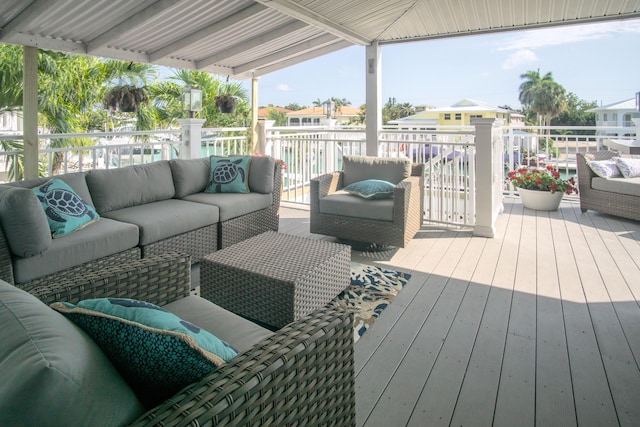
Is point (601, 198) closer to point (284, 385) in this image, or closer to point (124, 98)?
point (284, 385)

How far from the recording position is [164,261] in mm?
1844

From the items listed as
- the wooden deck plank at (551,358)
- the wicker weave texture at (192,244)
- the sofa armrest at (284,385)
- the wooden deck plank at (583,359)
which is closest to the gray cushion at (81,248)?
the wicker weave texture at (192,244)

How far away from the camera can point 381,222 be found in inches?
150

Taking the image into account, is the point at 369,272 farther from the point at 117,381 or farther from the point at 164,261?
the point at 117,381

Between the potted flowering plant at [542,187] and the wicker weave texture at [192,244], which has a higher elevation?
the potted flowering plant at [542,187]

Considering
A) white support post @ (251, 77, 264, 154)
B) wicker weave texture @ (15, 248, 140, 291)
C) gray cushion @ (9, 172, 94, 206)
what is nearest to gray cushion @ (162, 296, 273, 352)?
wicker weave texture @ (15, 248, 140, 291)

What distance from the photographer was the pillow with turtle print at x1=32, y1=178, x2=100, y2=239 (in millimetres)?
2643

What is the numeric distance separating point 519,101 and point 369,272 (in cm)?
4778

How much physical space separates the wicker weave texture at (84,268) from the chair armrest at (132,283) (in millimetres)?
664

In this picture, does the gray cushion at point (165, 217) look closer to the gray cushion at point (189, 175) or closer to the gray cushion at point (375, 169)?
the gray cushion at point (189, 175)

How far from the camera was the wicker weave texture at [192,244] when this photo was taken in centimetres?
312

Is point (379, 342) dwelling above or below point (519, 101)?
below

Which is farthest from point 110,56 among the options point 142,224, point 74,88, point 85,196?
point 74,88

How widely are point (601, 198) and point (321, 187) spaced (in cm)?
339
